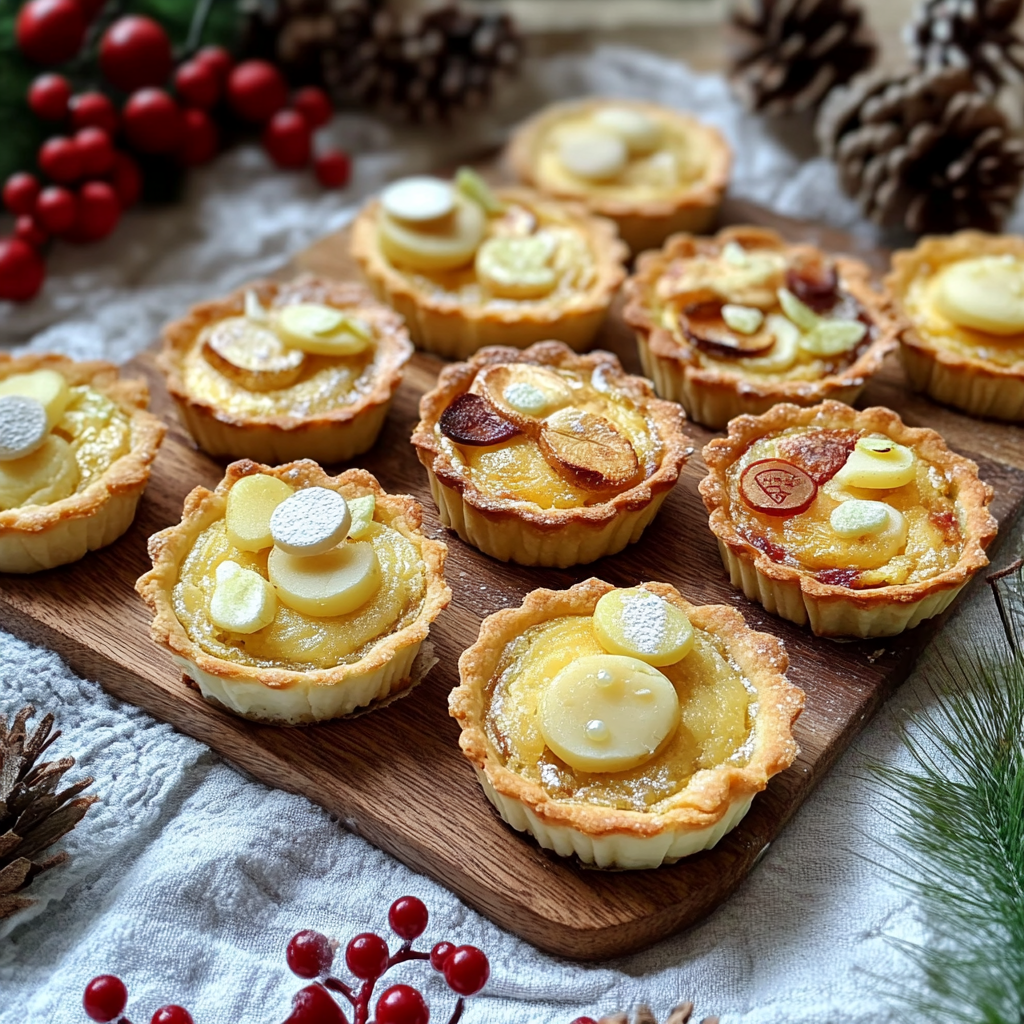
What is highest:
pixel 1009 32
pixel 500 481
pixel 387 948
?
pixel 1009 32

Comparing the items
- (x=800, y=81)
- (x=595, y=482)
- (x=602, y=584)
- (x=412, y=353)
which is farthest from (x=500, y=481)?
(x=800, y=81)

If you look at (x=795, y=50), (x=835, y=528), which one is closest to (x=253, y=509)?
(x=835, y=528)

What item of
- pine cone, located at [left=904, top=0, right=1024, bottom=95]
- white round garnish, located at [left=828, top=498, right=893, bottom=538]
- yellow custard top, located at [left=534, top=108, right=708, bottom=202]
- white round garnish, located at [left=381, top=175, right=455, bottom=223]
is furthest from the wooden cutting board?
pine cone, located at [left=904, top=0, right=1024, bottom=95]

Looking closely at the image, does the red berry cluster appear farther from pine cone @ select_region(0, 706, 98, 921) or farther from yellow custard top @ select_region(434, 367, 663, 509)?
pine cone @ select_region(0, 706, 98, 921)

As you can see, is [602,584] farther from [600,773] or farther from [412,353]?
[412,353]

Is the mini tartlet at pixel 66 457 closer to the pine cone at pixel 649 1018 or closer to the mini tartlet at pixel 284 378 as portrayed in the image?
the mini tartlet at pixel 284 378
